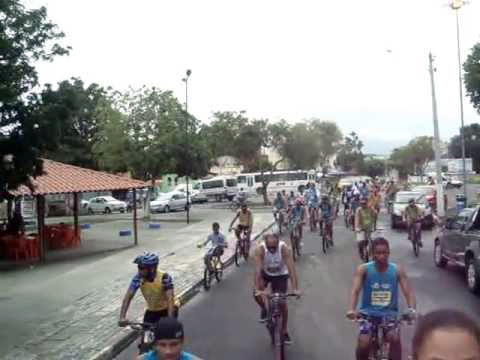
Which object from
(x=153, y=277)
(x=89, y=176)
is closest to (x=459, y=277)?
(x=153, y=277)

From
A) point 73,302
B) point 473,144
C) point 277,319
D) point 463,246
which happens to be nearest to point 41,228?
point 73,302

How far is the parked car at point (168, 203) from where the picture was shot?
45.9m

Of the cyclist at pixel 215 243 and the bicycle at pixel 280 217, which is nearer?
the cyclist at pixel 215 243

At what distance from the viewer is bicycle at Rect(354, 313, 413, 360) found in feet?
19.8

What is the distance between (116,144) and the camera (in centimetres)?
3888

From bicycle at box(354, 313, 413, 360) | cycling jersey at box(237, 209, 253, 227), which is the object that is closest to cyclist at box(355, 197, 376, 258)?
cycling jersey at box(237, 209, 253, 227)

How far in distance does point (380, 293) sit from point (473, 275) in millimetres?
6039

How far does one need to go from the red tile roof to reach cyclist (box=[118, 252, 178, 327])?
1411 cm

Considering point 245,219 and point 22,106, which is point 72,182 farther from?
point 22,106

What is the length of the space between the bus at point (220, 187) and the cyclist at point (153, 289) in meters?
52.9

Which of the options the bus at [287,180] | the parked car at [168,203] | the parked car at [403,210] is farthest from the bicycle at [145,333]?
the bus at [287,180]

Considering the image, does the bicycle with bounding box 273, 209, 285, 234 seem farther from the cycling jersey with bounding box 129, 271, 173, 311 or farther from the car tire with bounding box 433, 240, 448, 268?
the cycling jersey with bounding box 129, 271, 173, 311

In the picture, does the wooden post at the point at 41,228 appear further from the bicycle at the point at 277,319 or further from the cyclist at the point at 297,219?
the bicycle at the point at 277,319

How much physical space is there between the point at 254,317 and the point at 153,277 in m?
4.37
